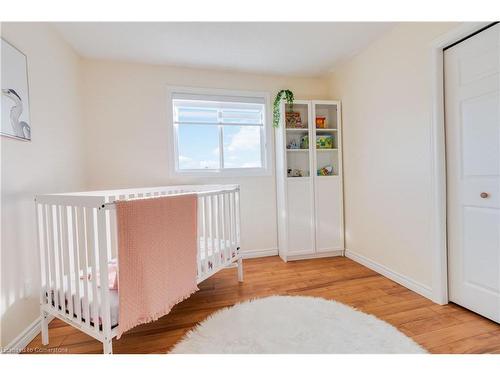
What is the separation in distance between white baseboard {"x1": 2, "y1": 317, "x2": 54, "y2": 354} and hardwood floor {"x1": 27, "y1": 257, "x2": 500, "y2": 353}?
0.04 m

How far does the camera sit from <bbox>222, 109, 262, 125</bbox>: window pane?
2842 mm

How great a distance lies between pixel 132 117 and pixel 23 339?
6.45ft

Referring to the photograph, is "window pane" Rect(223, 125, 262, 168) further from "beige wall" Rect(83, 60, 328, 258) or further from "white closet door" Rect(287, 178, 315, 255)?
"white closet door" Rect(287, 178, 315, 255)

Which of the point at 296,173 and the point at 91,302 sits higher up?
the point at 296,173

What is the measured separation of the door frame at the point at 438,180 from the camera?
5.67ft

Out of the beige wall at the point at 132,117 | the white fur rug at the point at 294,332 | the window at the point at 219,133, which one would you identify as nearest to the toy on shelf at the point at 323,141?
the window at the point at 219,133

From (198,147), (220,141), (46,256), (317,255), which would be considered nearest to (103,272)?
(46,256)

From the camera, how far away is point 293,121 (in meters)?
2.81

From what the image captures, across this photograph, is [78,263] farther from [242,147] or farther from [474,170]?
[474,170]

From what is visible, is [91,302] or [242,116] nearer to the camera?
[91,302]

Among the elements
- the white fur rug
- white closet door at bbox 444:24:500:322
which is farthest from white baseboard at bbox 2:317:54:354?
white closet door at bbox 444:24:500:322

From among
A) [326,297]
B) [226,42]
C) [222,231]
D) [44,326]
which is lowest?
[326,297]

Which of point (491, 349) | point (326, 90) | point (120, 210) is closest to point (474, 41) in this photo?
point (326, 90)
